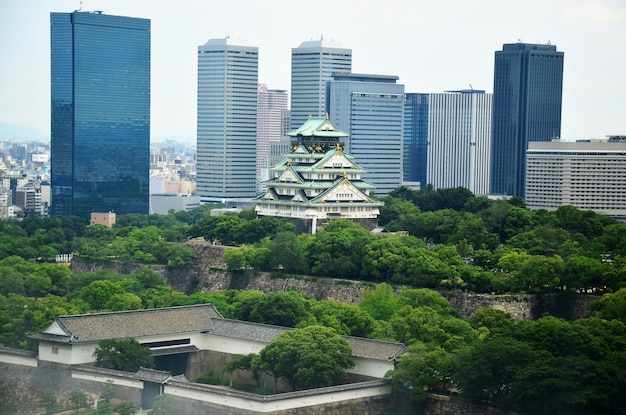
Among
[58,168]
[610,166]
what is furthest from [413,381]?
[58,168]

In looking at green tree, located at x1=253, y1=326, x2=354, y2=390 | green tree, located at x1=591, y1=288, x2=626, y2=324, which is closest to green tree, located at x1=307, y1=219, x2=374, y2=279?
green tree, located at x1=591, y1=288, x2=626, y2=324

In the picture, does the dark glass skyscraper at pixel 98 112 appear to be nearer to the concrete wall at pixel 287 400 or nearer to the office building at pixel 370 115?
the office building at pixel 370 115

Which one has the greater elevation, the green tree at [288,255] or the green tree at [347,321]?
the green tree at [288,255]

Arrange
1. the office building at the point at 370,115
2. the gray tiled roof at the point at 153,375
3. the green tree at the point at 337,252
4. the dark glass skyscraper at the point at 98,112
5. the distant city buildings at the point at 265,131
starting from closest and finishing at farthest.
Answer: the gray tiled roof at the point at 153,375
the green tree at the point at 337,252
the dark glass skyscraper at the point at 98,112
the distant city buildings at the point at 265,131
the office building at the point at 370,115

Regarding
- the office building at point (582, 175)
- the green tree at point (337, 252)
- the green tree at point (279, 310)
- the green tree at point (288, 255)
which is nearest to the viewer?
the green tree at point (279, 310)

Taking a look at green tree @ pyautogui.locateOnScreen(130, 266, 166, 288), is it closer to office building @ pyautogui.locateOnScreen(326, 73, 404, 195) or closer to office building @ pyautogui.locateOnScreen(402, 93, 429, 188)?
office building @ pyautogui.locateOnScreen(326, 73, 404, 195)

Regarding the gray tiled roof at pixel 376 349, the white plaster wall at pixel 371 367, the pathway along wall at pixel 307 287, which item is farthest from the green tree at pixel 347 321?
the pathway along wall at pixel 307 287
